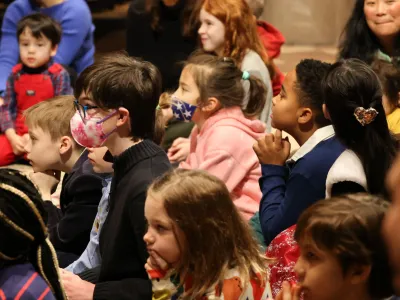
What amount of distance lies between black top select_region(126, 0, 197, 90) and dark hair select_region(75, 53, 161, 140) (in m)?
2.14

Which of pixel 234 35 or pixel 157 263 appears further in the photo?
pixel 234 35

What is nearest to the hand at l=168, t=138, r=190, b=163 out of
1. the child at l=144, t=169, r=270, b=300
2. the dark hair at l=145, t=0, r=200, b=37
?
the dark hair at l=145, t=0, r=200, b=37

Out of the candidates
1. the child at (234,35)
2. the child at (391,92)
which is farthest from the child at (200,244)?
the child at (234,35)

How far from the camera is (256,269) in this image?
2.43 metres

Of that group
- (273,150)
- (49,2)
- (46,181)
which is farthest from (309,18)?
(273,150)

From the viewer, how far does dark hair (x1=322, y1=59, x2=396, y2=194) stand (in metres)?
2.70

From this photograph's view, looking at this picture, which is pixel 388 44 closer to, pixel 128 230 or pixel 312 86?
pixel 312 86

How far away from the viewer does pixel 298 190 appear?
2.91 meters

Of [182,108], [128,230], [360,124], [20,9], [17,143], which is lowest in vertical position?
[17,143]

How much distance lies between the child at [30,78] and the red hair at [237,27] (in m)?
0.99

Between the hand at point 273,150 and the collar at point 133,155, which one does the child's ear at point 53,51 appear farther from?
the collar at point 133,155

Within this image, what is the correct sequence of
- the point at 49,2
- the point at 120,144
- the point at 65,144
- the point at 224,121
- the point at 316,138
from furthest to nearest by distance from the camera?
the point at 49,2
the point at 224,121
the point at 65,144
the point at 316,138
the point at 120,144

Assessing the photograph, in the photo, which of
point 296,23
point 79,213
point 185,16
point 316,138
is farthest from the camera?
point 296,23

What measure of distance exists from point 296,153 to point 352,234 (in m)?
0.97
